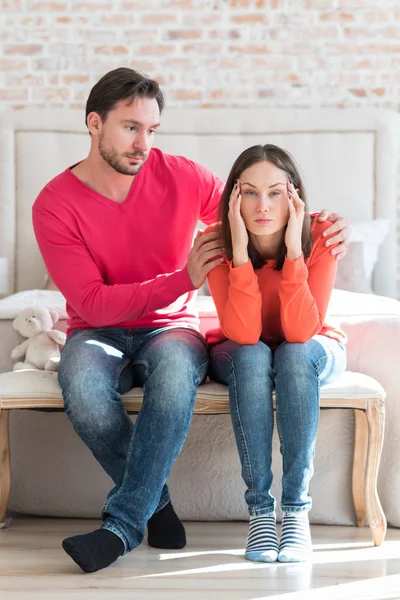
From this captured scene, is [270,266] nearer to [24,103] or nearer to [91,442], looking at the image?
[91,442]

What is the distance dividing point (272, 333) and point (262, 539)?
56 centimetres

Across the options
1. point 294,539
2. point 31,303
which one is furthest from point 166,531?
point 31,303

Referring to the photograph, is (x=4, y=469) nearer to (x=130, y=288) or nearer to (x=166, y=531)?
(x=166, y=531)

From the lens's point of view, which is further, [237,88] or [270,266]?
[237,88]

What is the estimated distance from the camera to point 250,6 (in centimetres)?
429

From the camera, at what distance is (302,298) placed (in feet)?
7.61

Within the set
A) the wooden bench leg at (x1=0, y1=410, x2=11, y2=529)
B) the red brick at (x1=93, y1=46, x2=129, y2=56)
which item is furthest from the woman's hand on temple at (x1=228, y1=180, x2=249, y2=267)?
the red brick at (x1=93, y1=46, x2=129, y2=56)

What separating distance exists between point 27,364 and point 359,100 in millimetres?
2386

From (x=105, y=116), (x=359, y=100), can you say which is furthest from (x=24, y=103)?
(x=105, y=116)

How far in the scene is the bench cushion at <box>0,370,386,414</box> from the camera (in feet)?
7.69

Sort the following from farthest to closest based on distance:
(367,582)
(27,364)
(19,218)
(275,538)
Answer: (19,218) < (27,364) < (275,538) < (367,582)

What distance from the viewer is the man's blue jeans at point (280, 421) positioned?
86.6 inches

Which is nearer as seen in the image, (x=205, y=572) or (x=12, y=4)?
(x=205, y=572)

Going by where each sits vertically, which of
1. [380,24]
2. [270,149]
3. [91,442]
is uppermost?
[380,24]
